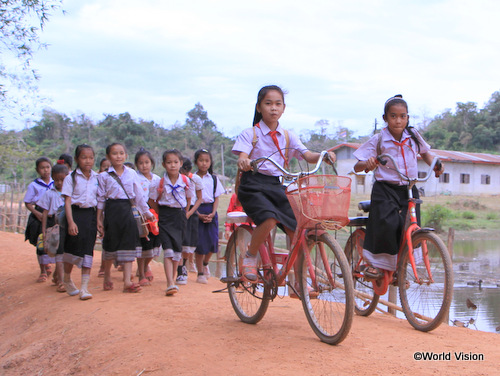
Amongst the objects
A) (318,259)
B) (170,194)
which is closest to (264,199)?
(318,259)

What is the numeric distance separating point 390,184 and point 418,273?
0.84m

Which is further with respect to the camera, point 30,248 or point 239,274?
point 30,248

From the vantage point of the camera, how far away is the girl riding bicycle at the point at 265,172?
430 cm

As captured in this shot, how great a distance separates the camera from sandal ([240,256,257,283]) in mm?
4449

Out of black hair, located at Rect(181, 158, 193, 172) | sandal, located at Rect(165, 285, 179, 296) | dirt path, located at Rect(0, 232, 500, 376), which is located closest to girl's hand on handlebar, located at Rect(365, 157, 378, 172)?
dirt path, located at Rect(0, 232, 500, 376)

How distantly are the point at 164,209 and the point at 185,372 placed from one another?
3.43 m

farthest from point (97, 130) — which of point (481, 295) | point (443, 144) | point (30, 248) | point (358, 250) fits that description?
point (358, 250)

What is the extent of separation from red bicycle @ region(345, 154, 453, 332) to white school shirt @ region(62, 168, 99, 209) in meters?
3.17

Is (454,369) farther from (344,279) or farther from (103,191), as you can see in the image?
(103,191)

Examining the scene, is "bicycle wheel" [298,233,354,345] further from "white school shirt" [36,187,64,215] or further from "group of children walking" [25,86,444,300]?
"white school shirt" [36,187,64,215]

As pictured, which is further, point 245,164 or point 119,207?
point 119,207

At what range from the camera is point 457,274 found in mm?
13648

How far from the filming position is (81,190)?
6.45 meters

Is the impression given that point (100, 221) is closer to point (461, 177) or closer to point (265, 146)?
point (265, 146)
